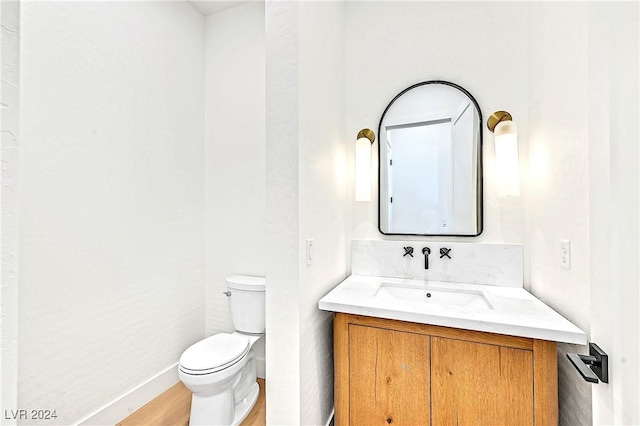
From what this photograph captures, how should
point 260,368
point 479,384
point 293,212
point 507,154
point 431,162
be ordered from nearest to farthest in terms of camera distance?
point 479,384 < point 293,212 < point 507,154 < point 431,162 < point 260,368

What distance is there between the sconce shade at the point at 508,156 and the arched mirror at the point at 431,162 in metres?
0.16

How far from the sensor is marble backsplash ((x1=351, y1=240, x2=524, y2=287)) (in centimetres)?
160

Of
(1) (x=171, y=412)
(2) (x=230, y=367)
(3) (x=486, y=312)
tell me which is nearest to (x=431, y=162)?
(3) (x=486, y=312)

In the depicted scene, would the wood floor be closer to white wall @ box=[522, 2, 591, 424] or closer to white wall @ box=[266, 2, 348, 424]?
white wall @ box=[266, 2, 348, 424]

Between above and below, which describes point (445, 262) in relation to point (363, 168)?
below

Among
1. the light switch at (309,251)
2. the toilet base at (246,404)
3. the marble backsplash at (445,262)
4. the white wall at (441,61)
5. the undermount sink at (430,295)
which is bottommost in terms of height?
the toilet base at (246,404)

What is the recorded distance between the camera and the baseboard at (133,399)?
1.57 m

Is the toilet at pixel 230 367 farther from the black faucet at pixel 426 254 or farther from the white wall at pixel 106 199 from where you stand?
the black faucet at pixel 426 254

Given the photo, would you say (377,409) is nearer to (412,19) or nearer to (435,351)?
(435,351)

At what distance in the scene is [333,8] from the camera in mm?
1725

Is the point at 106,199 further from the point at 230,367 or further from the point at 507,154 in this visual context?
the point at 507,154

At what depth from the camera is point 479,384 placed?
3.79 ft

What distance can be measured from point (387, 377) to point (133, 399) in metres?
1.60

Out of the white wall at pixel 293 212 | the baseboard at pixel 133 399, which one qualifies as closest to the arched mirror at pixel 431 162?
the white wall at pixel 293 212
